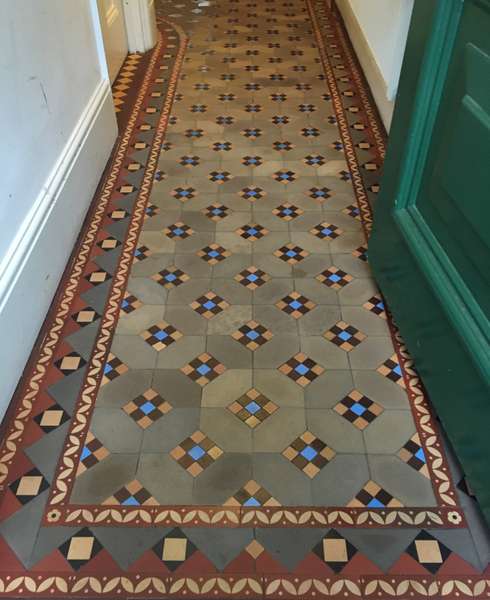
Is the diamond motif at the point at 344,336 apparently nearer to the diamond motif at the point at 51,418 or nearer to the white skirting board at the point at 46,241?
the diamond motif at the point at 51,418

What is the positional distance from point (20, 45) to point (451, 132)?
1282 millimetres

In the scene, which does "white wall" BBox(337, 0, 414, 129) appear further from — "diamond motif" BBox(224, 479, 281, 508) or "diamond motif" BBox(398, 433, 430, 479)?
"diamond motif" BBox(224, 479, 281, 508)

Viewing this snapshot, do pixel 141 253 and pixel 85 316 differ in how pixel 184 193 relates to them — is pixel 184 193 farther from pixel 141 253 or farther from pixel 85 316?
pixel 85 316

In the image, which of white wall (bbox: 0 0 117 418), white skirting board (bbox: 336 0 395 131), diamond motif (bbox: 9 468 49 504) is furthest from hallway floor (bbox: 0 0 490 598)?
white skirting board (bbox: 336 0 395 131)

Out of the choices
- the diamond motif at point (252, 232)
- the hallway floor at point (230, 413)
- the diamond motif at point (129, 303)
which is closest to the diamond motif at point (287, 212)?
the hallway floor at point (230, 413)

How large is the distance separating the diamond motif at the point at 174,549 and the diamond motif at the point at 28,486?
1.13 ft

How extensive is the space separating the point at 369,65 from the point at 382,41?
0.35 meters

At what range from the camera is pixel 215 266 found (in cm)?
208

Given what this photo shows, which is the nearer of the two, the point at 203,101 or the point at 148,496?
the point at 148,496

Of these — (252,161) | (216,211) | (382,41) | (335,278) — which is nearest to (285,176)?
(252,161)

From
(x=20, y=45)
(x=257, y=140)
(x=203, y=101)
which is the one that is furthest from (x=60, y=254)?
(x=203, y=101)

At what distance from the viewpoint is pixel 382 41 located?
9.39ft

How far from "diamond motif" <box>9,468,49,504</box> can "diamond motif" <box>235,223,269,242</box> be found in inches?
46.2

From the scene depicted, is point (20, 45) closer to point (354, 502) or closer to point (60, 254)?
point (60, 254)
